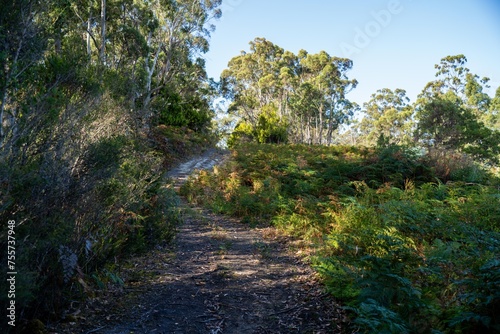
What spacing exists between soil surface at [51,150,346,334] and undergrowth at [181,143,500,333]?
1.31ft

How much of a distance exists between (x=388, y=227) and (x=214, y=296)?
272cm

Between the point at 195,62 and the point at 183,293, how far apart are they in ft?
84.8

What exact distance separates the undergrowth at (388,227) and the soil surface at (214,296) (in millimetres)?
398

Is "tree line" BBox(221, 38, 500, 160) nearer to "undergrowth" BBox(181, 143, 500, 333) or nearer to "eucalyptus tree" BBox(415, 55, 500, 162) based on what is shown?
"eucalyptus tree" BBox(415, 55, 500, 162)

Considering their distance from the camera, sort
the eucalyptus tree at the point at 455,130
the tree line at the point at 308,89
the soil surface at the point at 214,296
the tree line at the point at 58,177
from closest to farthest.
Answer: the tree line at the point at 58,177 < the soil surface at the point at 214,296 < the eucalyptus tree at the point at 455,130 < the tree line at the point at 308,89

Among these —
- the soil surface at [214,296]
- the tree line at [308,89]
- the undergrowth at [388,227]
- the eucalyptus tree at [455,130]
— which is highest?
the tree line at [308,89]

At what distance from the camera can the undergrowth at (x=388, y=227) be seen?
106 inches

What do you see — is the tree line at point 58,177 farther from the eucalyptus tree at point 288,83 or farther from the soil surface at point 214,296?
the eucalyptus tree at point 288,83

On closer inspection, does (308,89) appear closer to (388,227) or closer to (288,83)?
(288,83)

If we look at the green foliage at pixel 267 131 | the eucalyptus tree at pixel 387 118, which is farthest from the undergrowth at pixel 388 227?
the eucalyptus tree at pixel 387 118

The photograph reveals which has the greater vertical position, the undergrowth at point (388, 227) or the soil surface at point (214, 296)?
the undergrowth at point (388, 227)

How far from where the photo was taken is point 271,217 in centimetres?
830

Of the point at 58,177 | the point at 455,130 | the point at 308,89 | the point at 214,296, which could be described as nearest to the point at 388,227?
the point at 214,296

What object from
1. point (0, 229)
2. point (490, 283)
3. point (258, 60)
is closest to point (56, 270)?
point (0, 229)
